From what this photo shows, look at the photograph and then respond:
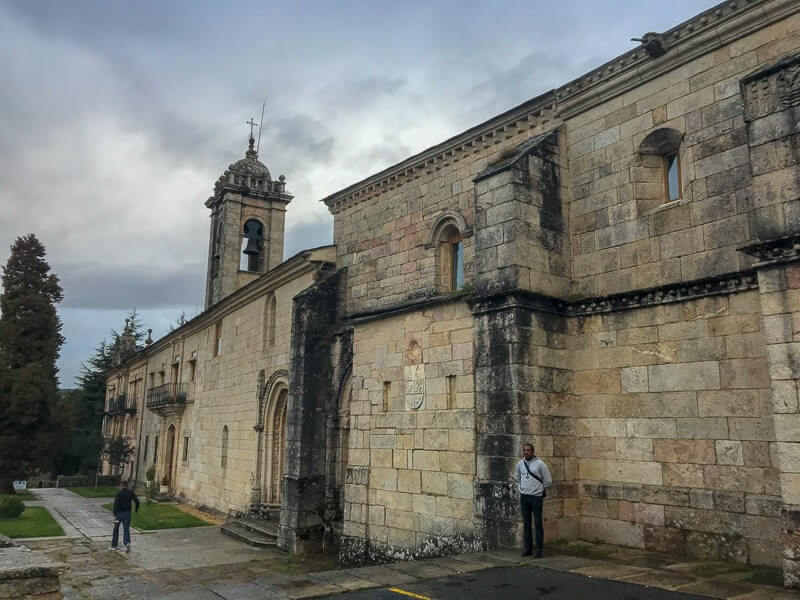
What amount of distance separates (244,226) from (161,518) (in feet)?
41.5

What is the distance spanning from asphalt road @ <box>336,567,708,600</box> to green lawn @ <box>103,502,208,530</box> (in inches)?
542

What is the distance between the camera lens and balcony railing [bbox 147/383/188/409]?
26125 mm

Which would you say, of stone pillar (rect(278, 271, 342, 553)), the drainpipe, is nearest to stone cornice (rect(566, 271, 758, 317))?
stone pillar (rect(278, 271, 342, 553))

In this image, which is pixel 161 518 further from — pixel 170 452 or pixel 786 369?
pixel 786 369

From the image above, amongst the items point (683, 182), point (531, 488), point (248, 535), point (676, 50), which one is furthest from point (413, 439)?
point (676, 50)

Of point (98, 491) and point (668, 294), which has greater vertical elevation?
point (668, 294)

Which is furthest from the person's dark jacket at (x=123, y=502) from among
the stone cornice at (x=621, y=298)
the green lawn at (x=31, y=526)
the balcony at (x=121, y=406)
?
the balcony at (x=121, y=406)

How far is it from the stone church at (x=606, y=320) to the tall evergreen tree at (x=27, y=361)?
15.6m

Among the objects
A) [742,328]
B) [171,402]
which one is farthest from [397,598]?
[171,402]

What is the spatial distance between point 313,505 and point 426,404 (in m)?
5.18

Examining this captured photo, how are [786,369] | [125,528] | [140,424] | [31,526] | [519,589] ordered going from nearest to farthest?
1. [519,589]
2. [786,369]
3. [125,528]
4. [31,526]
5. [140,424]

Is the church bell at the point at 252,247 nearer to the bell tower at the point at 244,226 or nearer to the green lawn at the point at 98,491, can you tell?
the bell tower at the point at 244,226

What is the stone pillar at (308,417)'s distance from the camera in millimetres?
14219

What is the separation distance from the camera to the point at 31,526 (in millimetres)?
16719
